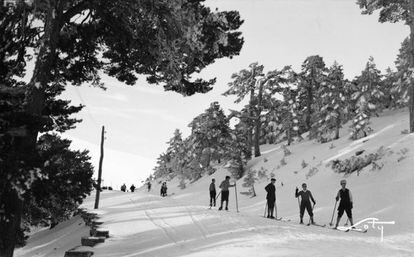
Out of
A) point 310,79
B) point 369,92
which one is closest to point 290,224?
point 369,92

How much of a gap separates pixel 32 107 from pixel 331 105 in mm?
35643

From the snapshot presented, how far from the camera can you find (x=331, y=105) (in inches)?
1654

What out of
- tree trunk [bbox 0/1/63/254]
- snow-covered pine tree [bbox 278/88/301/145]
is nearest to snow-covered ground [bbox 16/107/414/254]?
tree trunk [bbox 0/1/63/254]

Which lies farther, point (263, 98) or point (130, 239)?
point (263, 98)

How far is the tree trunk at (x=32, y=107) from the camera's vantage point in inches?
370

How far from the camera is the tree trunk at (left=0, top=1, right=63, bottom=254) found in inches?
370

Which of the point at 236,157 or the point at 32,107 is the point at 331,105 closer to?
the point at 236,157

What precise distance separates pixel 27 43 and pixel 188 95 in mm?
5500

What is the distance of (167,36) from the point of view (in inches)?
451

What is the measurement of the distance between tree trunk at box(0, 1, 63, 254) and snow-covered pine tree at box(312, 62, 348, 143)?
109ft

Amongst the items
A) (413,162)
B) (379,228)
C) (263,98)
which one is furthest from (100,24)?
(263,98)

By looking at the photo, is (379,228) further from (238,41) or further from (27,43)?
(27,43)

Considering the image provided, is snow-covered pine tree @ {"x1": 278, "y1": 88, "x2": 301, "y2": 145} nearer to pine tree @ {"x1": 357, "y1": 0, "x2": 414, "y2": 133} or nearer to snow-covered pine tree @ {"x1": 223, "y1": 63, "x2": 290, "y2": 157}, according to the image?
snow-covered pine tree @ {"x1": 223, "y1": 63, "x2": 290, "y2": 157}

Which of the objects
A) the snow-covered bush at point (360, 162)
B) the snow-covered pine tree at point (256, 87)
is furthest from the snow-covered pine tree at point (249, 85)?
the snow-covered bush at point (360, 162)
